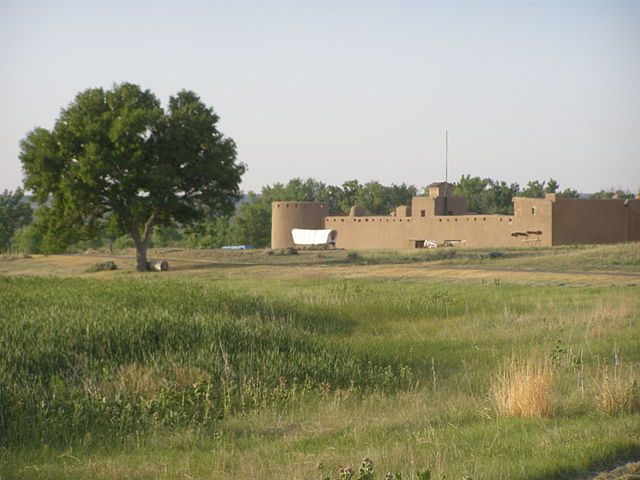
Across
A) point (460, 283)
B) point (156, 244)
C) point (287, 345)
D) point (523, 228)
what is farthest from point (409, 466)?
point (156, 244)

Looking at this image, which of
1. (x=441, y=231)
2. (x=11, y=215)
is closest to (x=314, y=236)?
(x=441, y=231)

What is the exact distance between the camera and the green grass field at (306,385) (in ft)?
23.0

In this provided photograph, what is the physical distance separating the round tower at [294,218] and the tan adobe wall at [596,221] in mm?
21241

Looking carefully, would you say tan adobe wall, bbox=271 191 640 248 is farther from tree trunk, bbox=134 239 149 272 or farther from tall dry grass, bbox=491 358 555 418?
tall dry grass, bbox=491 358 555 418

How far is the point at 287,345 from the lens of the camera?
1246 centimetres

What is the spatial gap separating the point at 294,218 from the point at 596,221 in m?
24.4

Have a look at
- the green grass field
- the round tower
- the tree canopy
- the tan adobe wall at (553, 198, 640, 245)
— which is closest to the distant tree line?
the tree canopy

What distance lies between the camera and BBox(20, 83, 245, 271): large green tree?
3334 centimetres

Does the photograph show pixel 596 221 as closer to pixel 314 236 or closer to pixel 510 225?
pixel 510 225

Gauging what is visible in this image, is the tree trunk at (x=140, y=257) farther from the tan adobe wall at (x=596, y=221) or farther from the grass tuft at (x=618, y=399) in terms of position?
the grass tuft at (x=618, y=399)

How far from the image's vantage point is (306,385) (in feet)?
33.6

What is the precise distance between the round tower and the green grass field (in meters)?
42.4

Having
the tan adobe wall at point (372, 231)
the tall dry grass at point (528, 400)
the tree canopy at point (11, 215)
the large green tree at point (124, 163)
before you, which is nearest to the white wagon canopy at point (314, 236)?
the tan adobe wall at point (372, 231)

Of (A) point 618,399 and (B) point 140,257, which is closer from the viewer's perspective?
(A) point 618,399
